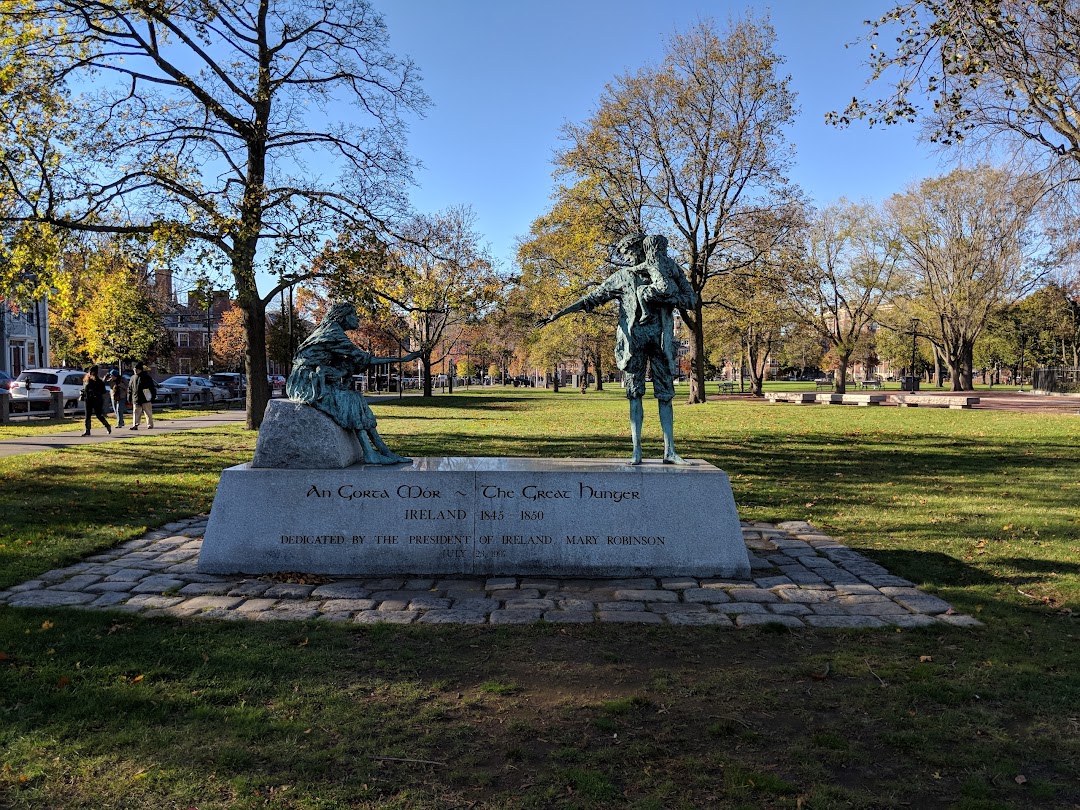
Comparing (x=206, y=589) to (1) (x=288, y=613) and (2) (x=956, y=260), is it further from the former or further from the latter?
(2) (x=956, y=260)

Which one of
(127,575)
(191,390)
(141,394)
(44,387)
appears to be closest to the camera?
(127,575)

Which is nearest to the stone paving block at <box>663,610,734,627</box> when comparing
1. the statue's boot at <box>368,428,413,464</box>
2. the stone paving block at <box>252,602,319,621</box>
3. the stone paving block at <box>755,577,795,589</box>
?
the stone paving block at <box>755,577,795,589</box>

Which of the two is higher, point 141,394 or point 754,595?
point 141,394

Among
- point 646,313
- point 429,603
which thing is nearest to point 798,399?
point 646,313

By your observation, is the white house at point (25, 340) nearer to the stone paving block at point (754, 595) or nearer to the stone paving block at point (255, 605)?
the stone paving block at point (255, 605)

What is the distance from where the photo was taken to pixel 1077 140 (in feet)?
51.5

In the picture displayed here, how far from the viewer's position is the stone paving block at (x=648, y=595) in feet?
17.9

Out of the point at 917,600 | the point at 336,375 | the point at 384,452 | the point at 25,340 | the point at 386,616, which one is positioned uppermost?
the point at 25,340

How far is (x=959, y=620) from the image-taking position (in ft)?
16.4

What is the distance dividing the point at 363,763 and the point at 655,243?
490 centimetres

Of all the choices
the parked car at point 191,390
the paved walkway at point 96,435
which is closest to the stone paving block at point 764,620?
the paved walkway at point 96,435

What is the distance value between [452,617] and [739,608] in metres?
2.07

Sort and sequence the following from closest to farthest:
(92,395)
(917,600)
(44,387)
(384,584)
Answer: (917,600), (384,584), (92,395), (44,387)

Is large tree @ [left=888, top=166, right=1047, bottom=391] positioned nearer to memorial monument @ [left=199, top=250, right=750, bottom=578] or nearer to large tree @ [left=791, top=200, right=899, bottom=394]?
large tree @ [left=791, top=200, right=899, bottom=394]
